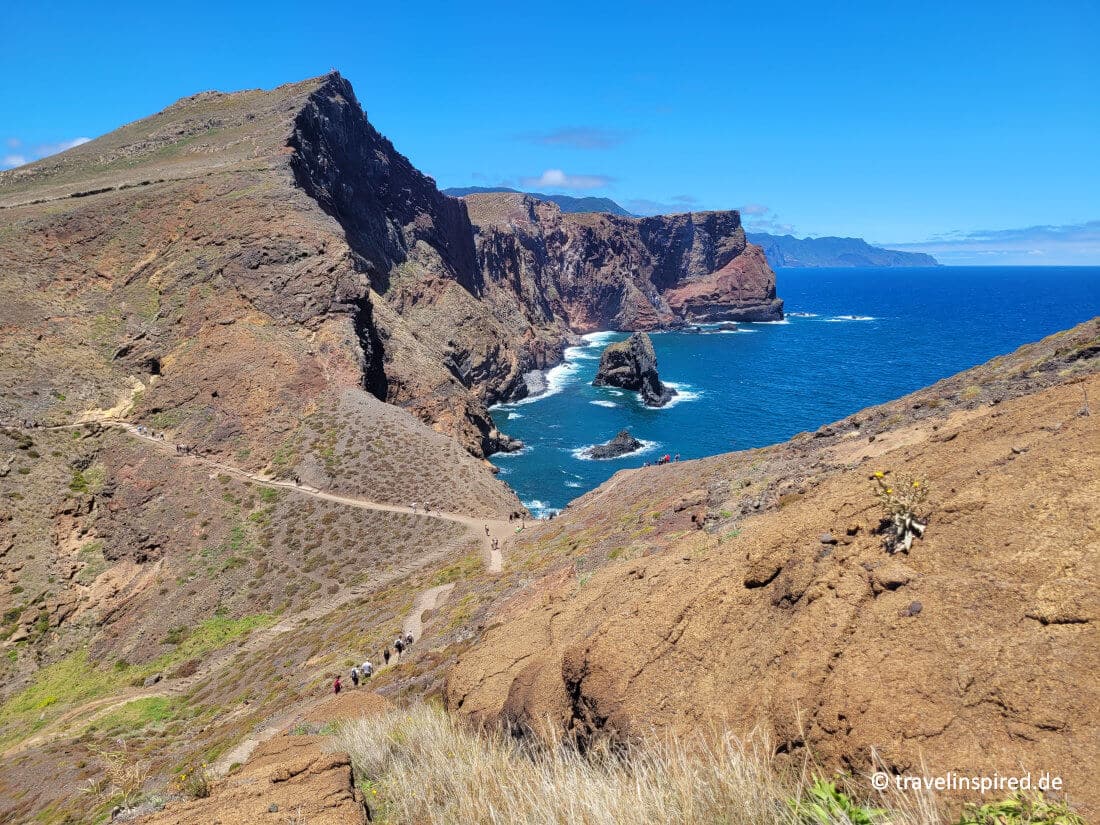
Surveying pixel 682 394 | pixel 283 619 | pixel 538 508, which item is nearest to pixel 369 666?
pixel 283 619

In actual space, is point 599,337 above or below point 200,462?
above

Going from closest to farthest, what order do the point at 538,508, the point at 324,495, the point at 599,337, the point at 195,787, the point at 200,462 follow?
the point at 195,787, the point at 324,495, the point at 200,462, the point at 538,508, the point at 599,337

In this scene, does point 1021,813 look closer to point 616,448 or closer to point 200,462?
point 200,462

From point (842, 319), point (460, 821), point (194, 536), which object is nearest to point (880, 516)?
point (460, 821)

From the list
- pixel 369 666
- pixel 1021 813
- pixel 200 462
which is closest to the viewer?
pixel 1021 813

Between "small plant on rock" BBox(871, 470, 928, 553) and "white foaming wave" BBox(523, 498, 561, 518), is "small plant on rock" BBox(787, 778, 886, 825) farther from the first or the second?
"white foaming wave" BBox(523, 498, 561, 518)

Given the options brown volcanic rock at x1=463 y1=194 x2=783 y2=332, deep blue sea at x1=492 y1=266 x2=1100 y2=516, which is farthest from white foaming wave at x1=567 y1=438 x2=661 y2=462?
brown volcanic rock at x1=463 y1=194 x2=783 y2=332

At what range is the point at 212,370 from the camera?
158ft

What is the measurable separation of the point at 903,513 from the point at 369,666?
64.6ft

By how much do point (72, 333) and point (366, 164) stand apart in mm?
58690

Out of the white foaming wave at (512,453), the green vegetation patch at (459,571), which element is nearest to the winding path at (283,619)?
the green vegetation patch at (459,571)

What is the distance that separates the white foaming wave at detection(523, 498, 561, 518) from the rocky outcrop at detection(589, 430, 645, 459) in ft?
44.1

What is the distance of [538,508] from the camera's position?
2258 inches

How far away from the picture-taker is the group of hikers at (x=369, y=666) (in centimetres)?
2072
